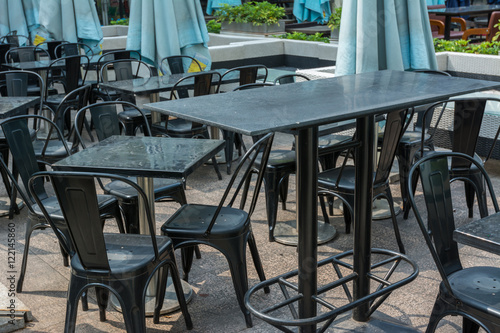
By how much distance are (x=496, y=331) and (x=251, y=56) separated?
790 centimetres

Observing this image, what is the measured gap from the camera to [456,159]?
415 centimetres

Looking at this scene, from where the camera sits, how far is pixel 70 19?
859 cm

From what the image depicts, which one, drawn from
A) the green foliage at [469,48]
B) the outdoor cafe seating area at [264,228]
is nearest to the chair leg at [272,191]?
the outdoor cafe seating area at [264,228]

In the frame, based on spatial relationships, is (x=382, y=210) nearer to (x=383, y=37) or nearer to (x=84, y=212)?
(x=383, y=37)

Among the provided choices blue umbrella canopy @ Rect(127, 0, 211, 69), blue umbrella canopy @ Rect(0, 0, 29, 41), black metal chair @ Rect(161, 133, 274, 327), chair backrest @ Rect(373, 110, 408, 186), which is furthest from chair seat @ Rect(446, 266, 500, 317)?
blue umbrella canopy @ Rect(0, 0, 29, 41)

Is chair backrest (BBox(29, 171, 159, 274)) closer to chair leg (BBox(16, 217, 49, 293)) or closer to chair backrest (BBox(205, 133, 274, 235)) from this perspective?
chair backrest (BBox(205, 133, 274, 235))

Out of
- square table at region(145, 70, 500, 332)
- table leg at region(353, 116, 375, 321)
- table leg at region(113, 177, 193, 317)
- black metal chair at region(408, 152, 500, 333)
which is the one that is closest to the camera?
square table at region(145, 70, 500, 332)

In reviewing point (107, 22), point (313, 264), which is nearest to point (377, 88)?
point (313, 264)

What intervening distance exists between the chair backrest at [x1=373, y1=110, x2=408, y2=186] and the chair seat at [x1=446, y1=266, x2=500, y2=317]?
1.22 meters

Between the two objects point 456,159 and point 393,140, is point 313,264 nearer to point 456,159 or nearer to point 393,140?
point 393,140

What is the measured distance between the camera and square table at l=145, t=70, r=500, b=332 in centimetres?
223

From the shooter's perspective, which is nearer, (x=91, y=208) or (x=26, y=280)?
(x=91, y=208)

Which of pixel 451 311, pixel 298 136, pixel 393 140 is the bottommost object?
pixel 451 311

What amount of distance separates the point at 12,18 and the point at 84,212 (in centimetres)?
803
